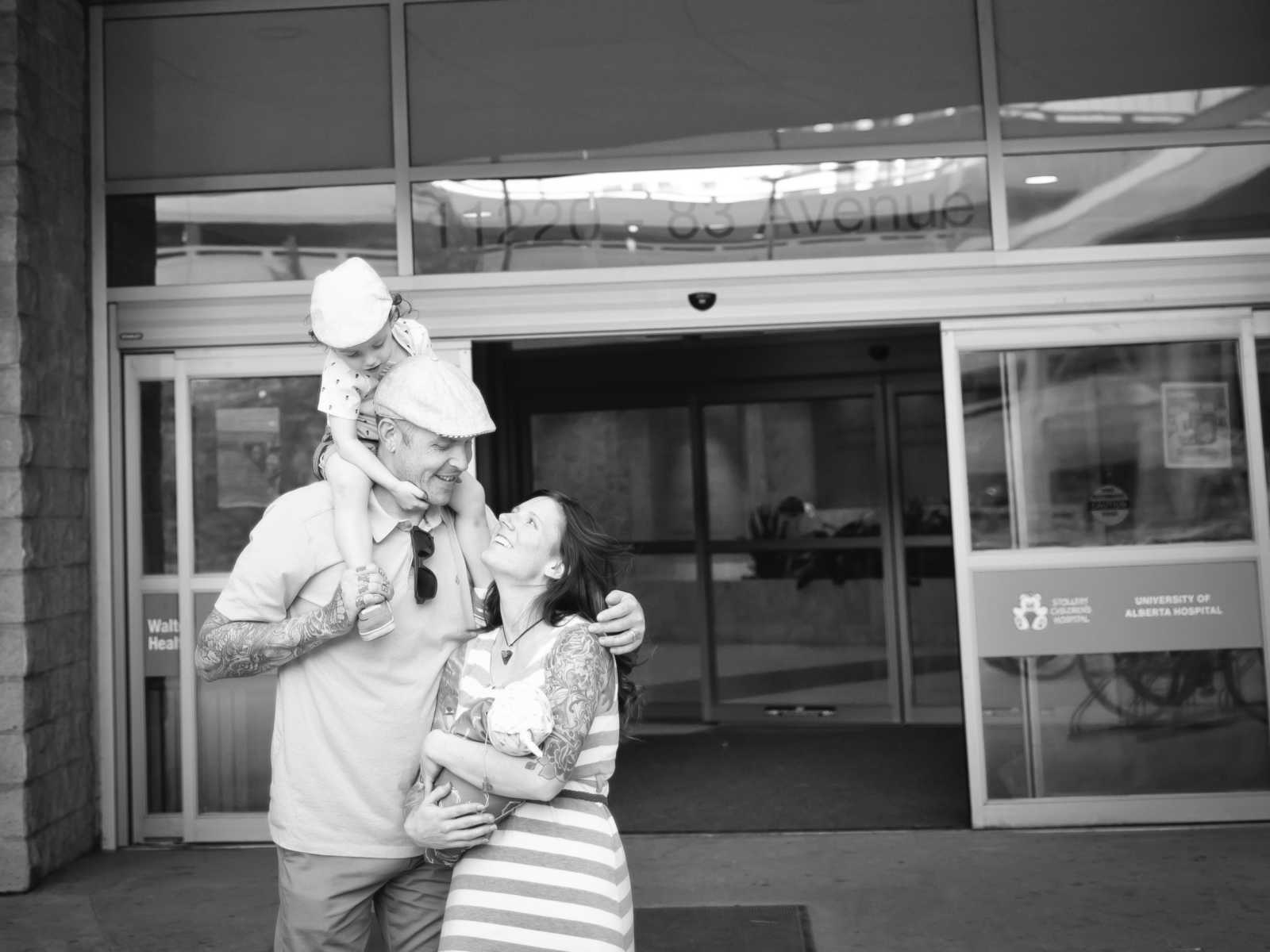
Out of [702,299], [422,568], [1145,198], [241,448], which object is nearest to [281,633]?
[422,568]

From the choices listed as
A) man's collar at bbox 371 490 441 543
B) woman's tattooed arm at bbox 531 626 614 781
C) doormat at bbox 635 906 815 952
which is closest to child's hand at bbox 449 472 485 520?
man's collar at bbox 371 490 441 543

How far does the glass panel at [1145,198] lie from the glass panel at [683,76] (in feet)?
1.50

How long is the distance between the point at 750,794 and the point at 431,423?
4.61 m

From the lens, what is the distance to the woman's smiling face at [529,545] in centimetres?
229

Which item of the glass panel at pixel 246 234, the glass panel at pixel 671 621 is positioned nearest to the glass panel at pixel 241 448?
the glass panel at pixel 246 234

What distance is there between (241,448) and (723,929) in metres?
2.88

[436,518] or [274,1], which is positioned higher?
[274,1]

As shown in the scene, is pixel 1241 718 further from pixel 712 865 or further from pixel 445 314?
pixel 445 314

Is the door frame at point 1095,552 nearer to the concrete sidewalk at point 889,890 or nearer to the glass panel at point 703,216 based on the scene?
the concrete sidewalk at point 889,890

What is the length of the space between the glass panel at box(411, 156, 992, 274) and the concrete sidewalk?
242 cm

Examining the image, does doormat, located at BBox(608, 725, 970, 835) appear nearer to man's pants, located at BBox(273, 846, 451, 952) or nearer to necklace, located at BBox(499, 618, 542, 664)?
man's pants, located at BBox(273, 846, 451, 952)

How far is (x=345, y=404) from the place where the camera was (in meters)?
2.58

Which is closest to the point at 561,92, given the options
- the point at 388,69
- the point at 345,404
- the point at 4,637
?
the point at 388,69

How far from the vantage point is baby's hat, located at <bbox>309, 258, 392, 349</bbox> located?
8.10ft
